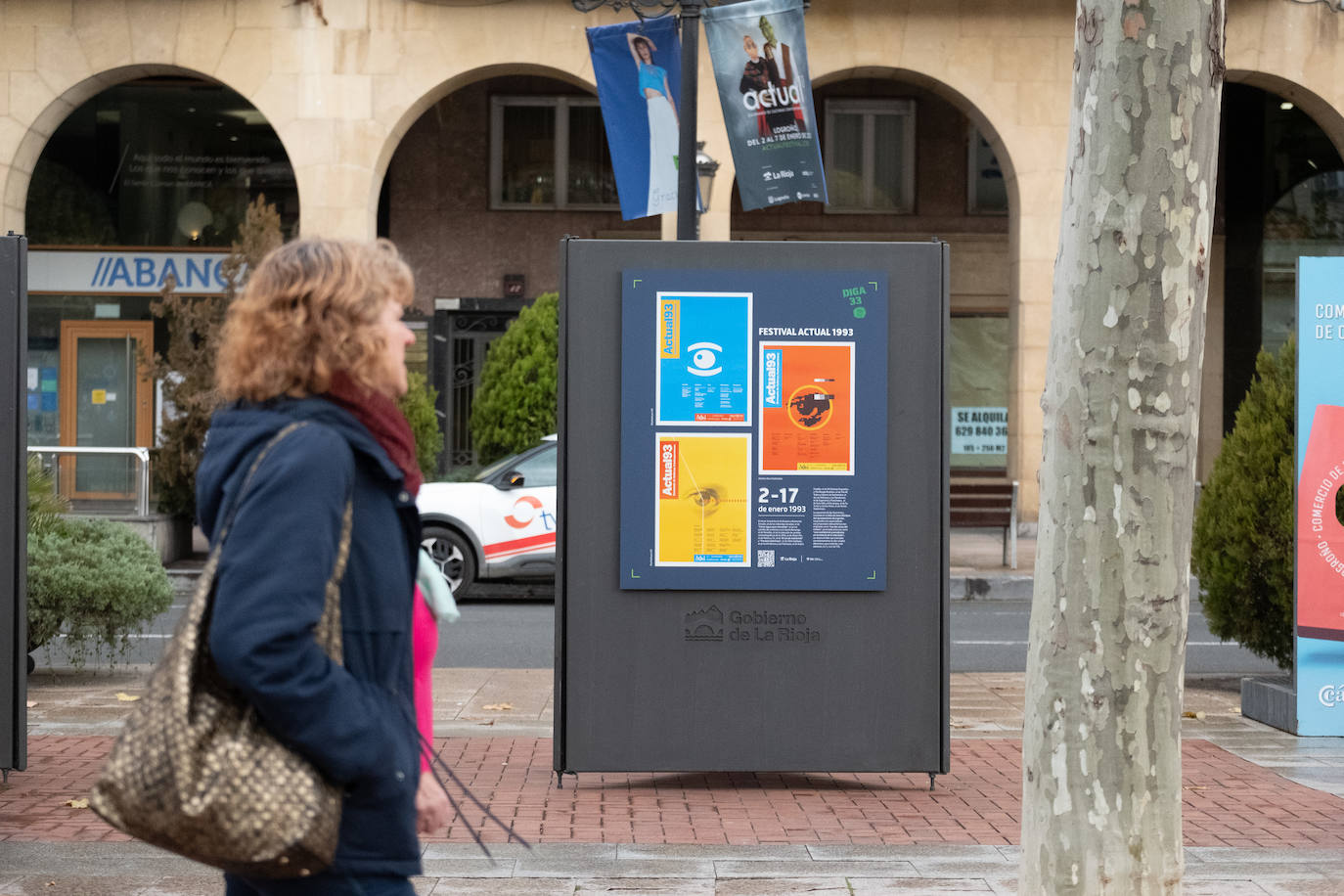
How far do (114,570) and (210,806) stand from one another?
781cm

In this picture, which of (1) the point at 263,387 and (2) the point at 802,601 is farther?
(2) the point at 802,601

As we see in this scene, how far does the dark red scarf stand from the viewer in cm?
261

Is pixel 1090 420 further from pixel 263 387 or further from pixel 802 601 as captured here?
pixel 802 601

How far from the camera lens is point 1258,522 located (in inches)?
357

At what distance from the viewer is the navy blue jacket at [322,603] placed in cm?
237

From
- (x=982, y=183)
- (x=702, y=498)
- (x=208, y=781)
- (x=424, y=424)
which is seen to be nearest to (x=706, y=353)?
(x=702, y=498)

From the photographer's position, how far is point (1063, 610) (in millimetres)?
4031

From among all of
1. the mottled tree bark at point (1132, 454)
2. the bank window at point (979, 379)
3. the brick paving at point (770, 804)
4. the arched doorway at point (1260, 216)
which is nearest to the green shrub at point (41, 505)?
→ the brick paving at point (770, 804)

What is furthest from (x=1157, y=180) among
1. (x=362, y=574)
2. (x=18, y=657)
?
(x=18, y=657)

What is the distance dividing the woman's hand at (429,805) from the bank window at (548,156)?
81.5 ft

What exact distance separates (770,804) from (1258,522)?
3.97 metres

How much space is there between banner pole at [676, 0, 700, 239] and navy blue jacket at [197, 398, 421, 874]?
9702 mm

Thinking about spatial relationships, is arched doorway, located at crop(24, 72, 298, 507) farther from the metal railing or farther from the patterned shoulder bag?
the patterned shoulder bag

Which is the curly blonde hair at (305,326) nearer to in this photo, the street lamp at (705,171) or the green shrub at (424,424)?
the green shrub at (424,424)
